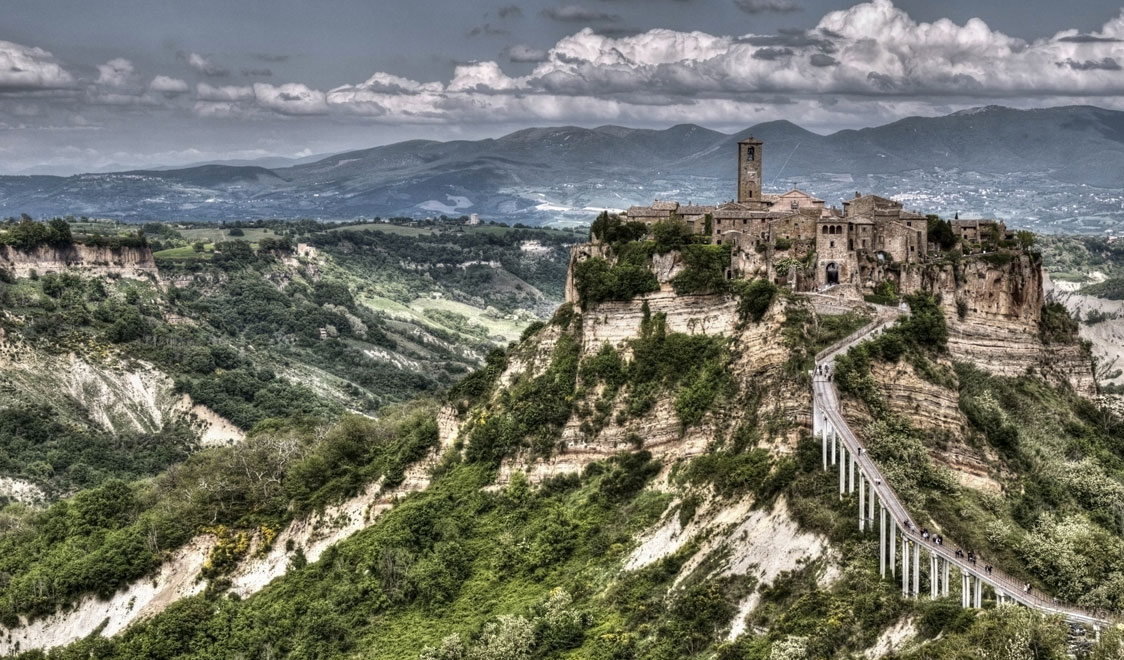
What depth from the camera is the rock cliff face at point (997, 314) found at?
7212 cm

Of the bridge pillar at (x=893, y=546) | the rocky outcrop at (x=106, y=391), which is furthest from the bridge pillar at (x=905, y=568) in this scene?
the rocky outcrop at (x=106, y=391)

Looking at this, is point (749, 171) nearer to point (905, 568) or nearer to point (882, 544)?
point (882, 544)

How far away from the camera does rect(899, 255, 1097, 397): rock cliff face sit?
72125 mm

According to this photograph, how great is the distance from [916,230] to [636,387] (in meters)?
20.1

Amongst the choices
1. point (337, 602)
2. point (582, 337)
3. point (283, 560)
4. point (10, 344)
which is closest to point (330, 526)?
point (283, 560)

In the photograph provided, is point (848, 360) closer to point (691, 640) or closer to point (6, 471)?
point (691, 640)

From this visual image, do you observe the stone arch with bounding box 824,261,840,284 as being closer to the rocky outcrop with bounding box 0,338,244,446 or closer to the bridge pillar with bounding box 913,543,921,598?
the bridge pillar with bounding box 913,543,921,598

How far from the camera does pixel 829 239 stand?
6981cm

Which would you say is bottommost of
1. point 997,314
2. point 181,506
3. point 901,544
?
point 181,506

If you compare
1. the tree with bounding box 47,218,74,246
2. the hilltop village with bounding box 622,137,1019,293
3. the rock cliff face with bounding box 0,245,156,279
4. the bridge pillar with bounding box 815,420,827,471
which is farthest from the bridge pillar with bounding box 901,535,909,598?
the tree with bounding box 47,218,74,246

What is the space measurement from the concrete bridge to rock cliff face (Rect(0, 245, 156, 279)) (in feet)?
475

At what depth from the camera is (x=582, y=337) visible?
7112 cm

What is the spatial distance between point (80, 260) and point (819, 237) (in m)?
141

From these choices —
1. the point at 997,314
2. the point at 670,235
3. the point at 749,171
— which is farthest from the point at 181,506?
the point at 997,314
